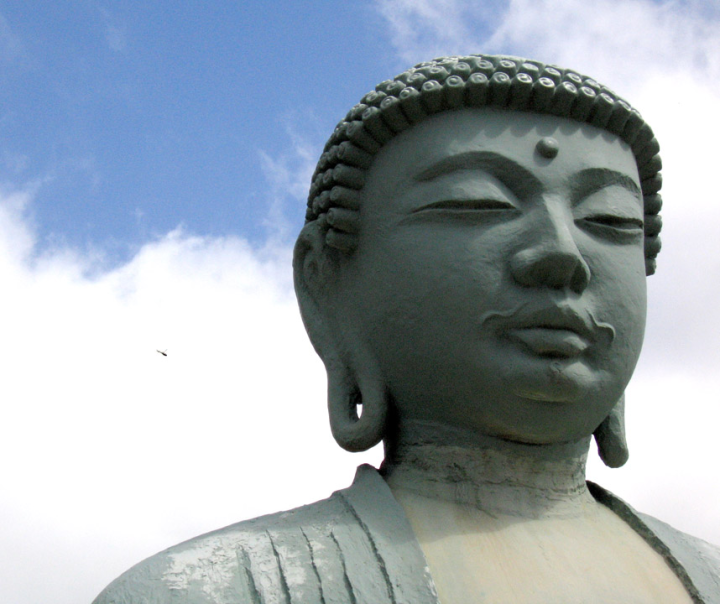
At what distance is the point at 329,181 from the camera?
4719mm

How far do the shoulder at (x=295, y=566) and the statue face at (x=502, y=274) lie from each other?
2.10 feet

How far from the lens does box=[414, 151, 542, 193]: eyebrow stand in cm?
427

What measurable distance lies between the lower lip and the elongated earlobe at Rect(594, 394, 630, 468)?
0.81m

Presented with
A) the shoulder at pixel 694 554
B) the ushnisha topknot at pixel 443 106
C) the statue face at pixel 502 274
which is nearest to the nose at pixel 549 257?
the statue face at pixel 502 274

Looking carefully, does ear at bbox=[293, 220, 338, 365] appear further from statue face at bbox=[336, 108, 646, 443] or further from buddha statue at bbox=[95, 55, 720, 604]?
statue face at bbox=[336, 108, 646, 443]

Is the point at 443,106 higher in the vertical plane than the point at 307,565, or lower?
higher

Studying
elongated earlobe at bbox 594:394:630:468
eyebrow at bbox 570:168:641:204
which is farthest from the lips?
elongated earlobe at bbox 594:394:630:468

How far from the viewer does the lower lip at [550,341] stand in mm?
4059

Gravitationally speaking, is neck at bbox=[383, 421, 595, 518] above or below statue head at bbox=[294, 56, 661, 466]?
below

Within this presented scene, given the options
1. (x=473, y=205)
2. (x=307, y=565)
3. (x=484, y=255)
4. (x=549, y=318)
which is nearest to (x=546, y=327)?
(x=549, y=318)

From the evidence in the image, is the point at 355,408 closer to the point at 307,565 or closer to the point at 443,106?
the point at 307,565

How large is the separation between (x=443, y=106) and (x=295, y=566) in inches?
80.8

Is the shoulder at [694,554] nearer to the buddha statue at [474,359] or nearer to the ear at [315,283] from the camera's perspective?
the buddha statue at [474,359]

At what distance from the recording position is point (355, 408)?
4.69 metres
